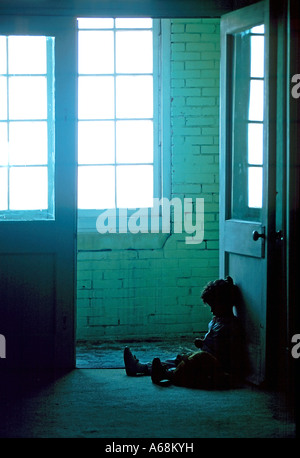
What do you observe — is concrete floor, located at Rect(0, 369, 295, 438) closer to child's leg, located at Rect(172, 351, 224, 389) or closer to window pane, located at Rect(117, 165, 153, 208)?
child's leg, located at Rect(172, 351, 224, 389)

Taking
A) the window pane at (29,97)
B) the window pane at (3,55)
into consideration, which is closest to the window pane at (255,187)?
the window pane at (29,97)

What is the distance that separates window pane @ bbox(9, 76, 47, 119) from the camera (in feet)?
17.0

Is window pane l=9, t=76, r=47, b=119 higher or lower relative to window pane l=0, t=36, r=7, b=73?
lower

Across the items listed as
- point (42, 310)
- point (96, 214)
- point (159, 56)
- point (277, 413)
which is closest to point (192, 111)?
point (159, 56)

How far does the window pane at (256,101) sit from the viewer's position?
15.9 feet

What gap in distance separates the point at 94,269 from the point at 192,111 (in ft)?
5.51

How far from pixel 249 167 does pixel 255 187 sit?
17 centimetres

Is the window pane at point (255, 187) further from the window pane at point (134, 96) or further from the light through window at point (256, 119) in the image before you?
the window pane at point (134, 96)

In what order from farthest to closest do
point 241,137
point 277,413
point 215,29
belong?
point 215,29 < point 241,137 < point 277,413

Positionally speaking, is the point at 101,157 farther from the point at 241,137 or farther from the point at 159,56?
the point at 241,137

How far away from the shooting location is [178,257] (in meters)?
6.48

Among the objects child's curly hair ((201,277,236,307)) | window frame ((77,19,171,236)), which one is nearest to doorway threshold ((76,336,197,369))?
child's curly hair ((201,277,236,307))

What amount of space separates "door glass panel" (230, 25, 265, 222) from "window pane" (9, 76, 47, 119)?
4.55ft

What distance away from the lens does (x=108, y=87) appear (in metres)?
6.45
